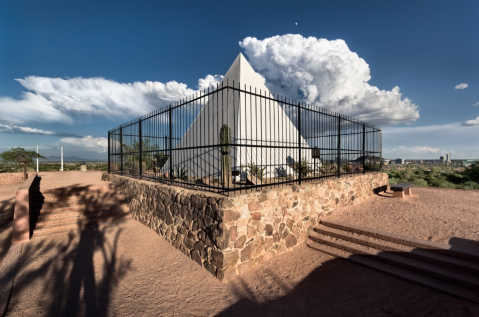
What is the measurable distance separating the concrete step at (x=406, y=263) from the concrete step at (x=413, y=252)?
7cm

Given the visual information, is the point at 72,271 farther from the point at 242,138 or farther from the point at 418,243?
the point at 242,138

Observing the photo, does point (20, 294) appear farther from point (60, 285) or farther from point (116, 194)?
point (116, 194)

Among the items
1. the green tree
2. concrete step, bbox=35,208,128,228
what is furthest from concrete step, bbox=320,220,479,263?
the green tree

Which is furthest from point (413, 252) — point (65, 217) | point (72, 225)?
point (65, 217)

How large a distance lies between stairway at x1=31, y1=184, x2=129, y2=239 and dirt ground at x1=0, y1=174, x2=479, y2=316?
0.49 meters

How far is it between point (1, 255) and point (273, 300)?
5489 millimetres

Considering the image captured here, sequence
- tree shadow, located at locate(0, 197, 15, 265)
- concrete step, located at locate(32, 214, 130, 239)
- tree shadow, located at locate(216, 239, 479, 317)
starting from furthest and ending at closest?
concrete step, located at locate(32, 214, 130, 239) → tree shadow, located at locate(0, 197, 15, 265) → tree shadow, located at locate(216, 239, 479, 317)

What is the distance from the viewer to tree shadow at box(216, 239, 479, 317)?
9.52ft

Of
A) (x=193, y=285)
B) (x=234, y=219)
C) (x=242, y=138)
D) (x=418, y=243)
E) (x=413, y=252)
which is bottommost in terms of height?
(x=193, y=285)

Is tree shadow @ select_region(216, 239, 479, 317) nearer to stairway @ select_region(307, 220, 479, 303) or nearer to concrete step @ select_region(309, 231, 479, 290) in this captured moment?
stairway @ select_region(307, 220, 479, 303)

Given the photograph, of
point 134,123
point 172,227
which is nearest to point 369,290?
point 172,227

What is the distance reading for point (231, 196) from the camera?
362 cm

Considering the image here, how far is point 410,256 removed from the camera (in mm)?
3855

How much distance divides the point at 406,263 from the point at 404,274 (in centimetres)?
23
